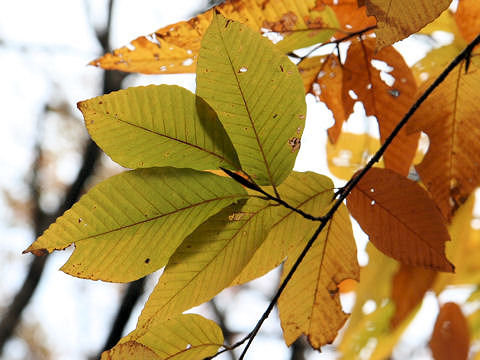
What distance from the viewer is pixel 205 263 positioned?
0.97 feet

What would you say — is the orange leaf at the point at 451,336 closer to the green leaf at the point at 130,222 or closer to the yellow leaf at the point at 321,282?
the yellow leaf at the point at 321,282

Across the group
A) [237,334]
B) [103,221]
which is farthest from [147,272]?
[237,334]

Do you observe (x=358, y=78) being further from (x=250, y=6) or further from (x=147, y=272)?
(x=147, y=272)

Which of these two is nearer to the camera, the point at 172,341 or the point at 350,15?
the point at 172,341

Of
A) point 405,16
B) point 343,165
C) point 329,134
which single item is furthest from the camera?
point 343,165

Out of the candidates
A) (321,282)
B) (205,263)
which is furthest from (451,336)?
(205,263)

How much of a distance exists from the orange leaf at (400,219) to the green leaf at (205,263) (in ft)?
0.30

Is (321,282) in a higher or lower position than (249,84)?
lower

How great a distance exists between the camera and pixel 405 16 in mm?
238

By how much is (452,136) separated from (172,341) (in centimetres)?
28

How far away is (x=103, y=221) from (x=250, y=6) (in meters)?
0.21

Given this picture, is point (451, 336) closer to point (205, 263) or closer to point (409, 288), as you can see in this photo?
point (409, 288)

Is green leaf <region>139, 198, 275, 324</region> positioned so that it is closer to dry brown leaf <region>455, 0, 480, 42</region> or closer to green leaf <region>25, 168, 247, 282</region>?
green leaf <region>25, 168, 247, 282</region>

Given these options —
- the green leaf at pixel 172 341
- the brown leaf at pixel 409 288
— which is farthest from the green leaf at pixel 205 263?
the brown leaf at pixel 409 288
